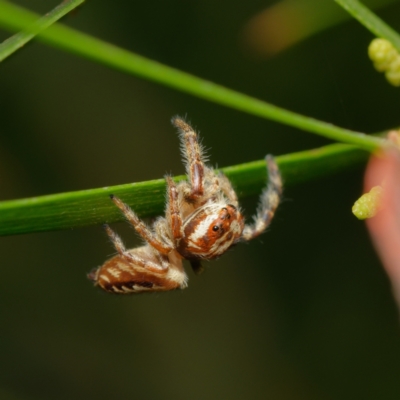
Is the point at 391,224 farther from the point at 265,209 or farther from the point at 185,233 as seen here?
the point at 265,209

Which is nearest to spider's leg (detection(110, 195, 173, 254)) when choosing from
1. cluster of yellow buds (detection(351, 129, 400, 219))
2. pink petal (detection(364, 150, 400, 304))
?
cluster of yellow buds (detection(351, 129, 400, 219))

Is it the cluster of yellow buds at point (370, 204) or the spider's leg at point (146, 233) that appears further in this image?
the spider's leg at point (146, 233)

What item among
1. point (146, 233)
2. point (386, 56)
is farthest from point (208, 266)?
point (386, 56)

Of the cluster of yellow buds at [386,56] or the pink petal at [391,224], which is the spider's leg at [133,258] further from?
the pink petal at [391,224]

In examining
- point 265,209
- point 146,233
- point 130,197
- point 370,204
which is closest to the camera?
point 370,204

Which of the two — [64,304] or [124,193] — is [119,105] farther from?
[124,193]

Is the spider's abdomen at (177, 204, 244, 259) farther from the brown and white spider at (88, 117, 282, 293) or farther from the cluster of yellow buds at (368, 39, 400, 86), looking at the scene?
the cluster of yellow buds at (368, 39, 400, 86)

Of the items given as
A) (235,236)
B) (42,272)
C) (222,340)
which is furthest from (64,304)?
(235,236)

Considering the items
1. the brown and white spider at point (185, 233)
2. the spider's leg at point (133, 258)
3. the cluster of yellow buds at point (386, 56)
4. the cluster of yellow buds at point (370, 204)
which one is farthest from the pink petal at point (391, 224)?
the spider's leg at point (133, 258)
